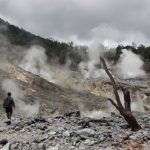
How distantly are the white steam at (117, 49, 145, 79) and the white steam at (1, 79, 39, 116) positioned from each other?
41666 mm

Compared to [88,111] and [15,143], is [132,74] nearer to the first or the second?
[88,111]

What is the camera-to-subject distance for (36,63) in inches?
3103

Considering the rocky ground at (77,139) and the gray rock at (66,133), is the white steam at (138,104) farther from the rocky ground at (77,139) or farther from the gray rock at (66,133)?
the gray rock at (66,133)

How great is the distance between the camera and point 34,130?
18.8m

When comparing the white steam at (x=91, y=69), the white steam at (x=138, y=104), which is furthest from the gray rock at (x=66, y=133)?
the white steam at (x=91, y=69)

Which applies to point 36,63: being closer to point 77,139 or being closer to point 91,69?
point 91,69

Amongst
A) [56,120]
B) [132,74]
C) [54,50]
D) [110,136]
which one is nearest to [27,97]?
[56,120]

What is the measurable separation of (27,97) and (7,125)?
21.4m

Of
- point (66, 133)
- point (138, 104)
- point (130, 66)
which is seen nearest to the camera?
point (66, 133)

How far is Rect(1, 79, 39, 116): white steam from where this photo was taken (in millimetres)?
38616

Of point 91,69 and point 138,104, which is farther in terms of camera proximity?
point 91,69

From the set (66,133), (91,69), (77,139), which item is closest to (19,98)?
(66,133)

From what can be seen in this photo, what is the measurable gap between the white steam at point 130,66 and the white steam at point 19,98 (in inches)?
1640

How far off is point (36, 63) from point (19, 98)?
37.4m
